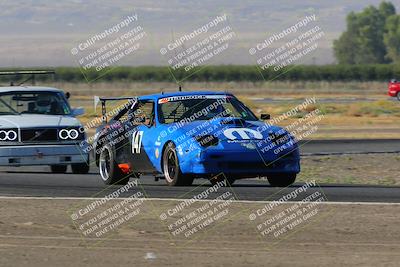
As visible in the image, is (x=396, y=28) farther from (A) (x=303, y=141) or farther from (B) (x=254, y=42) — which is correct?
(A) (x=303, y=141)

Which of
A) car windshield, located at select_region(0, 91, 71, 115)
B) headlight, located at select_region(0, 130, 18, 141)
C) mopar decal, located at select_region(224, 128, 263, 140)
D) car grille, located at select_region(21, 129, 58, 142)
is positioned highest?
car windshield, located at select_region(0, 91, 71, 115)

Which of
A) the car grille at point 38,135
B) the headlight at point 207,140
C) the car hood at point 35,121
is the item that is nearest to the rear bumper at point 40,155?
the car grille at point 38,135

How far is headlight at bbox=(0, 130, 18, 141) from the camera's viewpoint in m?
17.9

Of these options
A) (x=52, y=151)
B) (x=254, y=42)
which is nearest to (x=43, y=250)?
(x=52, y=151)

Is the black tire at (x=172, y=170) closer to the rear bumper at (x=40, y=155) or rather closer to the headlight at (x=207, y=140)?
the headlight at (x=207, y=140)

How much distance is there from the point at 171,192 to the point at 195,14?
166 m

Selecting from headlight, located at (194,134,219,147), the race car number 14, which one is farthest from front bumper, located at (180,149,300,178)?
the race car number 14

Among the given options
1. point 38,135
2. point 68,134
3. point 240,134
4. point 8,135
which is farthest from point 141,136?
point 8,135

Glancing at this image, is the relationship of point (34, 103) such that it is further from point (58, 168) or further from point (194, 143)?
point (194, 143)

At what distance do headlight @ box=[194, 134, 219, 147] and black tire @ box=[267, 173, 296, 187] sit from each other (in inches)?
47.1

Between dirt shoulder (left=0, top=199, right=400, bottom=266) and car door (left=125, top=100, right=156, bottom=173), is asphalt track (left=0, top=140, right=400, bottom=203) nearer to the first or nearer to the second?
car door (left=125, top=100, right=156, bottom=173)

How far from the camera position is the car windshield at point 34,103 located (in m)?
18.9

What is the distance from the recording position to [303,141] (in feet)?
93.3

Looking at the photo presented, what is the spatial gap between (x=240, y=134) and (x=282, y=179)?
1192mm
